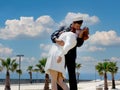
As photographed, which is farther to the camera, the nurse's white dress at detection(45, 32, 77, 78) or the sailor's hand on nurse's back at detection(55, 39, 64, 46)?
the sailor's hand on nurse's back at detection(55, 39, 64, 46)

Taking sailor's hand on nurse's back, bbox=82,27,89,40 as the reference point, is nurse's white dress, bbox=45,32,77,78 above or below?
below

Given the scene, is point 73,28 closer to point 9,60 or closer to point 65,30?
point 65,30

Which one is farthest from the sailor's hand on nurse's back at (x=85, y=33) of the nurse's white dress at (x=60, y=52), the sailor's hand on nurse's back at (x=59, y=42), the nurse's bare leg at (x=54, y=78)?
the nurse's bare leg at (x=54, y=78)

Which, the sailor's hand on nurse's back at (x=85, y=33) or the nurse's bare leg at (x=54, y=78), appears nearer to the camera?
the sailor's hand on nurse's back at (x=85, y=33)

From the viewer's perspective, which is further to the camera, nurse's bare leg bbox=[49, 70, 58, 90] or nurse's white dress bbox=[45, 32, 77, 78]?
nurse's bare leg bbox=[49, 70, 58, 90]

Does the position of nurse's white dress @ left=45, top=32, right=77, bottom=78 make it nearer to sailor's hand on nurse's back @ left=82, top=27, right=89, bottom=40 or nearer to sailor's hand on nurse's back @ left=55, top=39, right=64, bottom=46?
sailor's hand on nurse's back @ left=55, top=39, right=64, bottom=46

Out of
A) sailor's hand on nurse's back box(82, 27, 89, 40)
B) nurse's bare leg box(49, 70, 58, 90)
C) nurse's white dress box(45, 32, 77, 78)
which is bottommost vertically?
nurse's bare leg box(49, 70, 58, 90)

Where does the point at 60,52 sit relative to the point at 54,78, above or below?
above

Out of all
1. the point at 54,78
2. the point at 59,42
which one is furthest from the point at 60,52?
the point at 54,78

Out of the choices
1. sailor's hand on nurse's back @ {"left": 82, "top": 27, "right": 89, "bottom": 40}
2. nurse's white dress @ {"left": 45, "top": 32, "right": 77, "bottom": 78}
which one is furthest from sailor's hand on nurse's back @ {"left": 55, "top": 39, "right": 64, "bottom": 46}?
sailor's hand on nurse's back @ {"left": 82, "top": 27, "right": 89, "bottom": 40}

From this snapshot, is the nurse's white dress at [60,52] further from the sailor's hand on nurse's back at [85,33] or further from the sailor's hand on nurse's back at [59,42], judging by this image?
the sailor's hand on nurse's back at [85,33]

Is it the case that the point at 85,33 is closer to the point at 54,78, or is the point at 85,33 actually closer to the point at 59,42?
the point at 59,42

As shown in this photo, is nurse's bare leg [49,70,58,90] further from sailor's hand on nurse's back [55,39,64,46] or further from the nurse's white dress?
sailor's hand on nurse's back [55,39,64,46]

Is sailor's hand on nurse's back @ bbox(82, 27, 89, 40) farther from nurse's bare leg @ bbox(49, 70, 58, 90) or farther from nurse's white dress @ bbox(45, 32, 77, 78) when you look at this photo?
nurse's bare leg @ bbox(49, 70, 58, 90)
